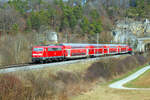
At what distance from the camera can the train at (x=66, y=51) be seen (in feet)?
129

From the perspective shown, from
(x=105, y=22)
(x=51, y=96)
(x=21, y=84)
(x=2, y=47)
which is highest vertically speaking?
(x=105, y=22)

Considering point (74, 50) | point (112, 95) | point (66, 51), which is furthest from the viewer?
point (74, 50)

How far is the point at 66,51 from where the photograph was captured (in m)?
46.1

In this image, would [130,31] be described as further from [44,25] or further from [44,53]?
[44,53]

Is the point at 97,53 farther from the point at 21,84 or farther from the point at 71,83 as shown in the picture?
the point at 21,84

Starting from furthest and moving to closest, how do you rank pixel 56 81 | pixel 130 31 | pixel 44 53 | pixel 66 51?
pixel 130 31 → pixel 66 51 → pixel 44 53 → pixel 56 81

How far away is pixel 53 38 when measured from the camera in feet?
260

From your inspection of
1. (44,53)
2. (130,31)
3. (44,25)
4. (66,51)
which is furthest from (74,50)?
(130,31)

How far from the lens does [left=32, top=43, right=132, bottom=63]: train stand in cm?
3947

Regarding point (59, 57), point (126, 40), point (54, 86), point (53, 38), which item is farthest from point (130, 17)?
point (54, 86)

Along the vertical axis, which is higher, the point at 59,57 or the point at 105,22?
the point at 105,22

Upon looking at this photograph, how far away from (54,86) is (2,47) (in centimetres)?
2231

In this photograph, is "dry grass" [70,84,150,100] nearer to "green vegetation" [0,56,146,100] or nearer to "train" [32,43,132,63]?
"green vegetation" [0,56,146,100]

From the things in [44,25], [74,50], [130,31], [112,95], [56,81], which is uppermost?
[44,25]
